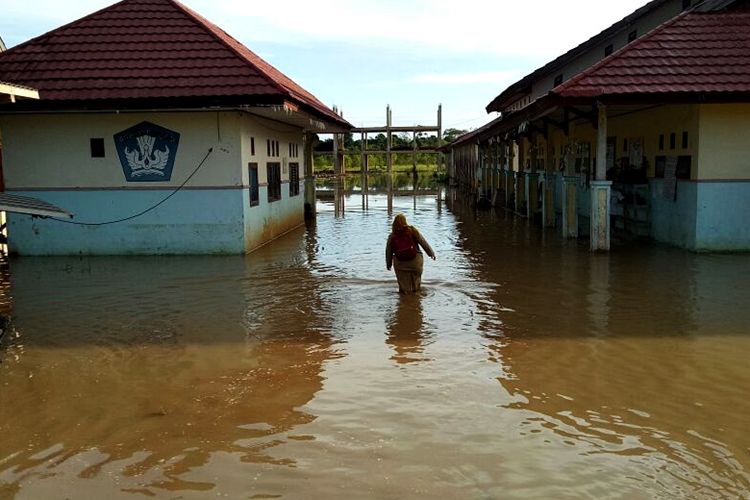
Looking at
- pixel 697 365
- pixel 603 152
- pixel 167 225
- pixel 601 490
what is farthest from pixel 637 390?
pixel 167 225

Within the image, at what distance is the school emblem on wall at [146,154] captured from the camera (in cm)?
1452

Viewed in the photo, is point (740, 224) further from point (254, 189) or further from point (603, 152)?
point (254, 189)

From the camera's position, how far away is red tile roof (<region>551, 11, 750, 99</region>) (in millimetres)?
12781

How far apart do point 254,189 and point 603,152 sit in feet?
24.7

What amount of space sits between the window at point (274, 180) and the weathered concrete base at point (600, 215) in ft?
26.6

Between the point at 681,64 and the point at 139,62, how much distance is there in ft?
35.9

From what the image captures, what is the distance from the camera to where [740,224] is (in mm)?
13484

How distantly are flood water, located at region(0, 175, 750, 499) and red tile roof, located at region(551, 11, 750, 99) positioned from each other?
10.8 feet

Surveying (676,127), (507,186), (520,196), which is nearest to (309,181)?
(507,186)

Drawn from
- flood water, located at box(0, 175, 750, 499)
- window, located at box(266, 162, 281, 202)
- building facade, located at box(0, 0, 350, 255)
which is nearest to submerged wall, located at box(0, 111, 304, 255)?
building facade, located at box(0, 0, 350, 255)

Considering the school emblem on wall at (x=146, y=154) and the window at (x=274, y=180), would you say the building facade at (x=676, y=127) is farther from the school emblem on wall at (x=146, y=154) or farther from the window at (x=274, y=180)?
the school emblem on wall at (x=146, y=154)

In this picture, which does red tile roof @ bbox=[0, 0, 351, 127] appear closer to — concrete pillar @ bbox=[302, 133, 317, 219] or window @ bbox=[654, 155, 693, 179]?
window @ bbox=[654, 155, 693, 179]

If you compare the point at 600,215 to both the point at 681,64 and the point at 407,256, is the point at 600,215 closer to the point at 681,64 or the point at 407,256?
the point at 681,64

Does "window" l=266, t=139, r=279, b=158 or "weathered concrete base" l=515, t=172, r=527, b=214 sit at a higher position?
"window" l=266, t=139, r=279, b=158
